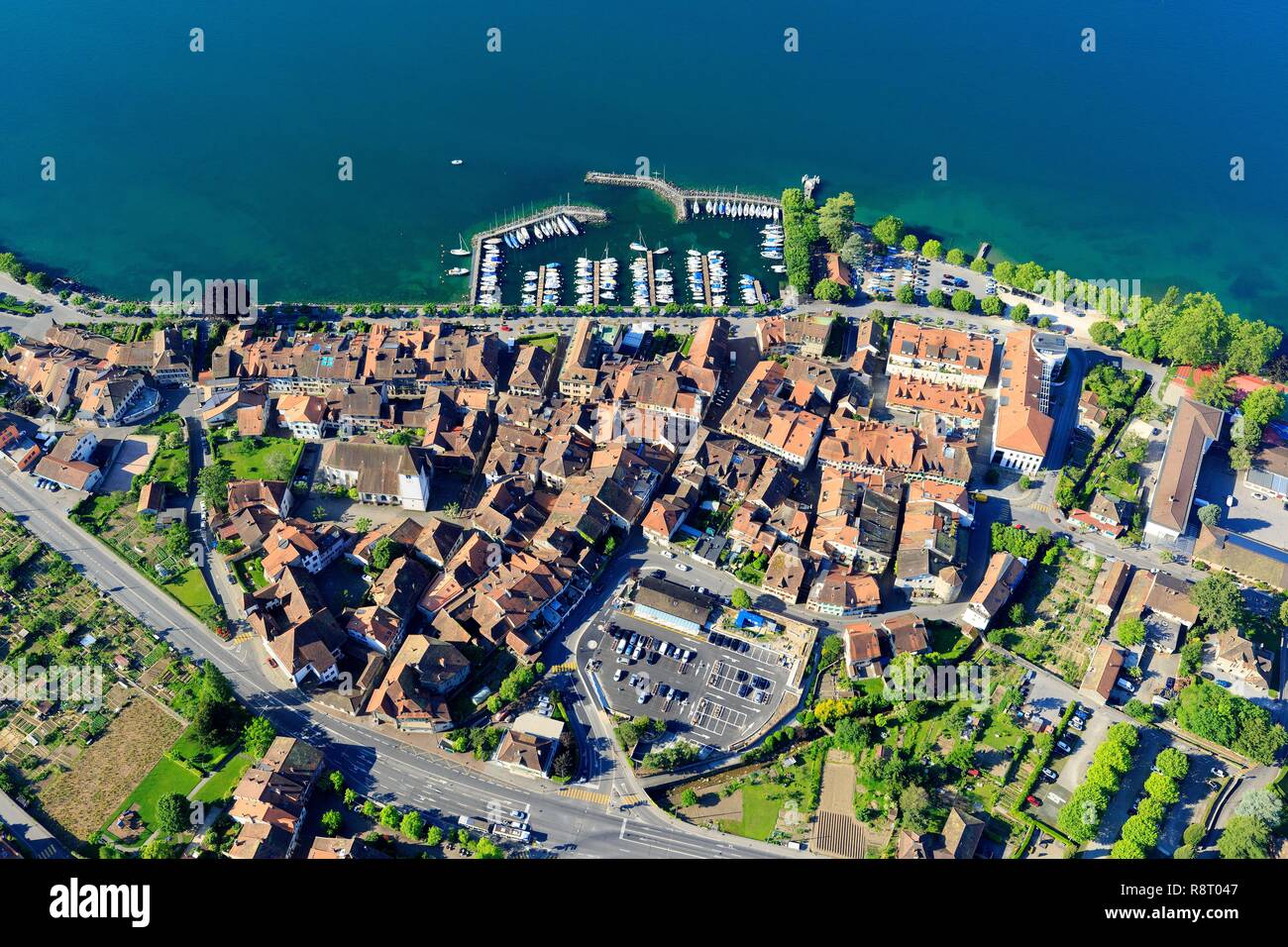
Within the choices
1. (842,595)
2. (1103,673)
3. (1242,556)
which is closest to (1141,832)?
(1103,673)

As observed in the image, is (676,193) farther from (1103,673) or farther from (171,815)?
(171,815)

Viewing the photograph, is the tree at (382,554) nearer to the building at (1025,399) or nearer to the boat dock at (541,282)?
the boat dock at (541,282)

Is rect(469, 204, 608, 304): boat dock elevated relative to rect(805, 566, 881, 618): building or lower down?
elevated

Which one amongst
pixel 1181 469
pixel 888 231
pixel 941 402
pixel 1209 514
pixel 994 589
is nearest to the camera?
pixel 994 589

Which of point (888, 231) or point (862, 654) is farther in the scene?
point (888, 231)

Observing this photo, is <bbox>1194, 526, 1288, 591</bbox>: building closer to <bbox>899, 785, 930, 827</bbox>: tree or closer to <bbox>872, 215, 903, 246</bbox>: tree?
<bbox>899, 785, 930, 827</bbox>: tree

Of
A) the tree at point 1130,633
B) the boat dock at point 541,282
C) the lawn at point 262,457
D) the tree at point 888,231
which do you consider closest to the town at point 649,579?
the tree at point 1130,633

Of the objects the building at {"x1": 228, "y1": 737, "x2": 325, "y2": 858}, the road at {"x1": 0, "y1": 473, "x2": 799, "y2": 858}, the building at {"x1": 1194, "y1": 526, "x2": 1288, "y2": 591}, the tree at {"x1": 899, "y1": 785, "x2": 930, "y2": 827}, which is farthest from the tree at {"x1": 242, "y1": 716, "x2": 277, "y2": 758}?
the building at {"x1": 1194, "y1": 526, "x2": 1288, "y2": 591}
